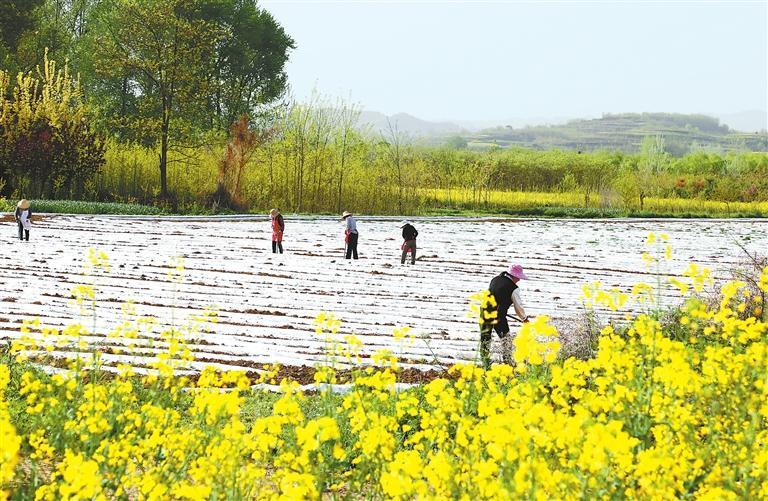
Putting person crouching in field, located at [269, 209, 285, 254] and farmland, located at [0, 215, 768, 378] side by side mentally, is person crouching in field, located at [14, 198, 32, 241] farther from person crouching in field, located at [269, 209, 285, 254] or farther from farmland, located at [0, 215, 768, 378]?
person crouching in field, located at [269, 209, 285, 254]

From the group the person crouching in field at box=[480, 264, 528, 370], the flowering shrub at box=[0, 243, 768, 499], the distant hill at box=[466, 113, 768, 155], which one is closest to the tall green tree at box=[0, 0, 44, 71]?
the person crouching in field at box=[480, 264, 528, 370]

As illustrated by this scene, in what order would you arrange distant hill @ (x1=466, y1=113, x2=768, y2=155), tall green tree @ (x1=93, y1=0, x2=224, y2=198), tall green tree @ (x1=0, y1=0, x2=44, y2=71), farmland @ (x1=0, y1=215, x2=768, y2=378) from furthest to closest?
distant hill @ (x1=466, y1=113, x2=768, y2=155) → tall green tree @ (x1=0, y1=0, x2=44, y2=71) → tall green tree @ (x1=93, y1=0, x2=224, y2=198) → farmland @ (x1=0, y1=215, x2=768, y2=378)

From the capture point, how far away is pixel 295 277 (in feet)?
42.3

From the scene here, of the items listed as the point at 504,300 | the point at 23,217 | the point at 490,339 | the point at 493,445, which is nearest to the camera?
the point at 493,445

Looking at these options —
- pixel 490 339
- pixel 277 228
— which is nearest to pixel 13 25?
pixel 277 228

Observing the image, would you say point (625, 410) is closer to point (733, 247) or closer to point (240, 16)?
point (733, 247)

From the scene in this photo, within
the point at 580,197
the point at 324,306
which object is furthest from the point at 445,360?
the point at 580,197

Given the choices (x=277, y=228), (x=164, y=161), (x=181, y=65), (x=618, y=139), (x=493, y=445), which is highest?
(x=618, y=139)

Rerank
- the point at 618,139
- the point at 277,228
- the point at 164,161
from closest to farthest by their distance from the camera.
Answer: the point at 277,228 → the point at 164,161 → the point at 618,139

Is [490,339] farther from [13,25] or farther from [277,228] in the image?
[13,25]

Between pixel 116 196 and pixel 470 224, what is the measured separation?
1103 centimetres

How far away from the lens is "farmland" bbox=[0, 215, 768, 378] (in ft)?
28.2

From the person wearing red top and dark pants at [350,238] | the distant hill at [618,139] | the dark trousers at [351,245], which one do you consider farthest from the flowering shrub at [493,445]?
the distant hill at [618,139]

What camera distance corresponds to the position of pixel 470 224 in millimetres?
24609
